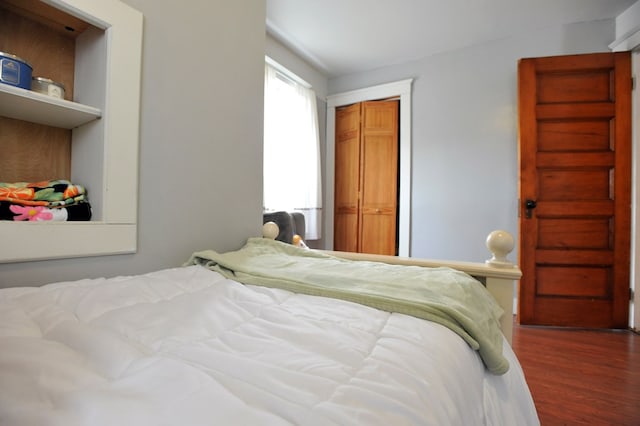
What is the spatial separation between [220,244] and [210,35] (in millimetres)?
887

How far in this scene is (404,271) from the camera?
34.5 inches

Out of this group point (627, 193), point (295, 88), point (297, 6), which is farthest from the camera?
point (295, 88)

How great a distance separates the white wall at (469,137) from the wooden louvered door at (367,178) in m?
0.23

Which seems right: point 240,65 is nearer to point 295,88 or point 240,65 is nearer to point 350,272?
point 350,272

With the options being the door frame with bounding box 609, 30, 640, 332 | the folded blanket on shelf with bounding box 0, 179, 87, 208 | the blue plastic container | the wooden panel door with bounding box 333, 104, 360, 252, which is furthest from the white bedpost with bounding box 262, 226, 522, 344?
the wooden panel door with bounding box 333, 104, 360, 252

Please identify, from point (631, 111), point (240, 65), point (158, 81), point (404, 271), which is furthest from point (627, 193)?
point (158, 81)

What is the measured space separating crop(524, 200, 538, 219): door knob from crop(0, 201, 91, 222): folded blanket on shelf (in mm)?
2716

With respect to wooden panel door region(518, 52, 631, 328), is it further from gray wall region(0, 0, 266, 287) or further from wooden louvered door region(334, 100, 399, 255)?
gray wall region(0, 0, 266, 287)

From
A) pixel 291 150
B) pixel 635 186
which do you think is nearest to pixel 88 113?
pixel 291 150

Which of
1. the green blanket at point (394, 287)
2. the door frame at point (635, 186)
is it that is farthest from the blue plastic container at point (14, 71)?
the door frame at point (635, 186)

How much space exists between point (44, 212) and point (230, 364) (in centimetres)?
83

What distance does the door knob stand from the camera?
7.59 feet

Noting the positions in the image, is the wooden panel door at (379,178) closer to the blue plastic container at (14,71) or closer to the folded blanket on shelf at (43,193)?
the folded blanket on shelf at (43,193)

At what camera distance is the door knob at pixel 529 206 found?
2.31m
